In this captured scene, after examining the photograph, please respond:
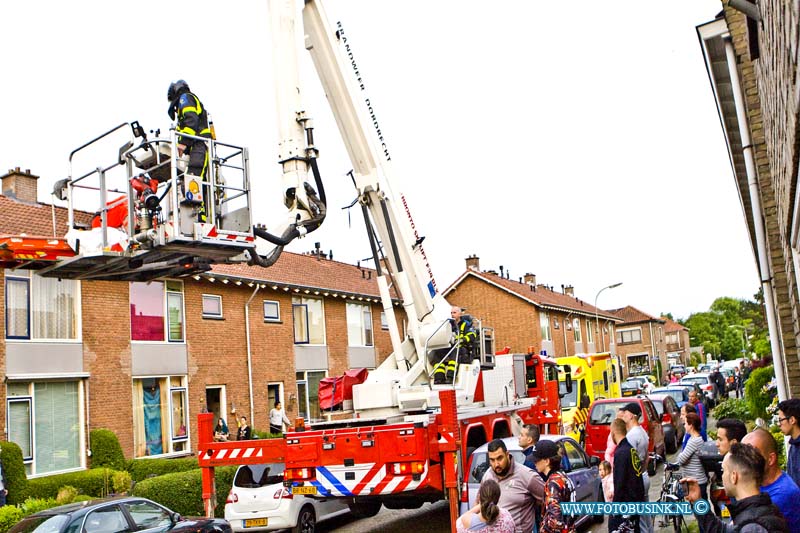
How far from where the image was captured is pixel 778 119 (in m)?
5.73

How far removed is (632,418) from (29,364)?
13.6 metres

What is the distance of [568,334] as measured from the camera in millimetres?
48344

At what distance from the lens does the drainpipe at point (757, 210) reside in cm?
1052

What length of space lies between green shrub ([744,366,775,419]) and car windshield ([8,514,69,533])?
14.7m

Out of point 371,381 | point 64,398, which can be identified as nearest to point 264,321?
point 64,398

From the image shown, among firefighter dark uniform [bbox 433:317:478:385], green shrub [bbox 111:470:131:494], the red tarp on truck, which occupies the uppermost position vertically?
firefighter dark uniform [bbox 433:317:478:385]

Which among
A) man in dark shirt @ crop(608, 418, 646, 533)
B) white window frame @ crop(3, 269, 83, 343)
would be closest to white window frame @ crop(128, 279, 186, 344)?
white window frame @ crop(3, 269, 83, 343)

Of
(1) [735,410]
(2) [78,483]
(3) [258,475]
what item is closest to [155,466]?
(2) [78,483]

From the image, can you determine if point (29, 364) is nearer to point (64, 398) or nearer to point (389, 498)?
point (64, 398)

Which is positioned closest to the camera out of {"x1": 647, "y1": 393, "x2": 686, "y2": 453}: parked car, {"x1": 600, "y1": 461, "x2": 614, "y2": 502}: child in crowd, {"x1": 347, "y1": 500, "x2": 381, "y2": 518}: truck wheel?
{"x1": 600, "y1": 461, "x2": 614, "y2": 502}: child in crowd

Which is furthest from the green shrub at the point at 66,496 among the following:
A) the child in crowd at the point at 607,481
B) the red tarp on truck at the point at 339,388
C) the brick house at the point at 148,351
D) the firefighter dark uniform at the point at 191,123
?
the child in crowd at the point at 607,481

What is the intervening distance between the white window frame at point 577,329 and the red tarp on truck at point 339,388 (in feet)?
130

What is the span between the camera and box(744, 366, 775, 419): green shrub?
17844mm

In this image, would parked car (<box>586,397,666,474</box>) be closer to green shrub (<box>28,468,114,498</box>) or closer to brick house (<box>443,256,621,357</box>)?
green shrub (<box>28,468,114,498</box>)
